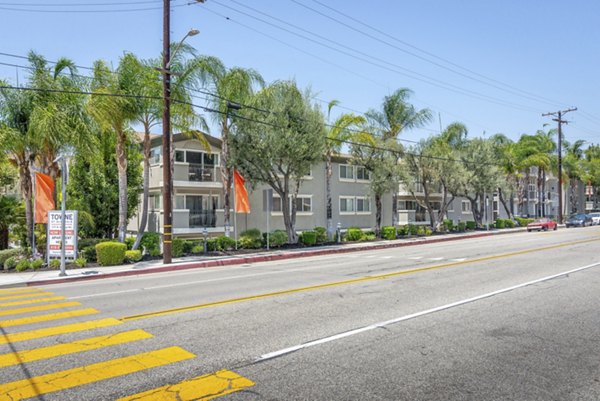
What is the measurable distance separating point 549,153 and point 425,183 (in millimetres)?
28440

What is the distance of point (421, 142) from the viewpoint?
38094mm

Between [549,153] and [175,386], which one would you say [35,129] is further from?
[549,153]

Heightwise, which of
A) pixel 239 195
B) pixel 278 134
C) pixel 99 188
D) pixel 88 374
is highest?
pixel 278 134

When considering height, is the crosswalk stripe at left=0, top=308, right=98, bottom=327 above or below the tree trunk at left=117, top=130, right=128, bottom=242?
below

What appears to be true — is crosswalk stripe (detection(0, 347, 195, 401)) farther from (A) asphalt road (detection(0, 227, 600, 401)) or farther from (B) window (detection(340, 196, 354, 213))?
(B) window (detection(340, 196, 354, 213))

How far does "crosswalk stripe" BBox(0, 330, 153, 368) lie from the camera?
5.76m

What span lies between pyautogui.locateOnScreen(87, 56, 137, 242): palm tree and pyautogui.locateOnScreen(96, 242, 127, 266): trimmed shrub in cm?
196

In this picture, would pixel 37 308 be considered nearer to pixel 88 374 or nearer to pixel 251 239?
pixel 88 374

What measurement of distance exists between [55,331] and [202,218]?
68.4 ft

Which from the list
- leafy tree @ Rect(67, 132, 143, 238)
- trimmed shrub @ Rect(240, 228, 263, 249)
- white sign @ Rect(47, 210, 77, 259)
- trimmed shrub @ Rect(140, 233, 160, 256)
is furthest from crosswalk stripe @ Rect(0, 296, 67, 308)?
leafy tree @ Rect(67, 132, 143, 238)

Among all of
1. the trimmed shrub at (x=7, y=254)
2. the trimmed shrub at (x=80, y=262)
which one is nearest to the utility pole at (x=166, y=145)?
the trimmed shrub at (x=80, y=262)

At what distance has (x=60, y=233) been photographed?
1609cm

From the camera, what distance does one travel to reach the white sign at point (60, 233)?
622 inches

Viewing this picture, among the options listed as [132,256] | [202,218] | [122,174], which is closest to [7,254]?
[132,256]
